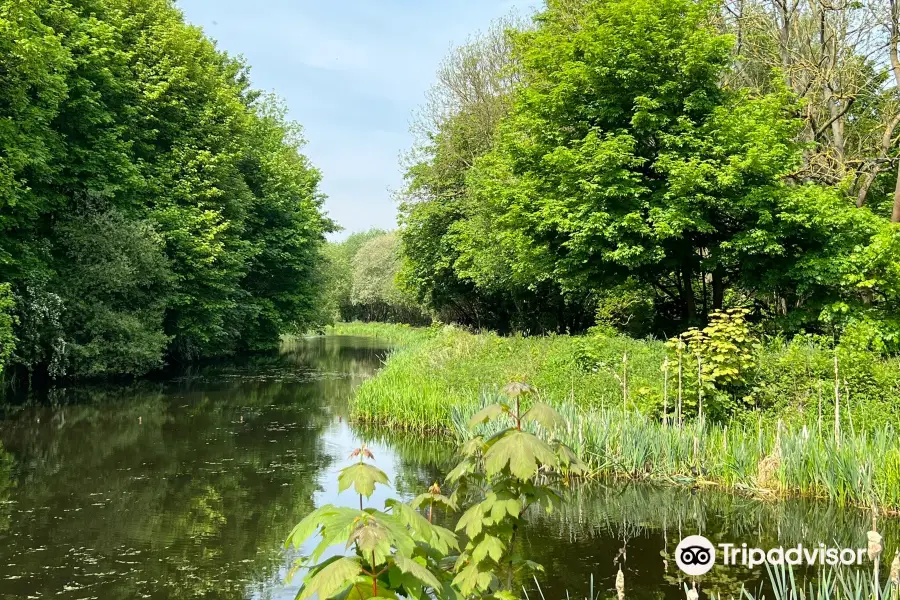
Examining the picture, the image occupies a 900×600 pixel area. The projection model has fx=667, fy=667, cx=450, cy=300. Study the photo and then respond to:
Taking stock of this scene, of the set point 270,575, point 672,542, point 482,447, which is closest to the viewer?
point 482,447

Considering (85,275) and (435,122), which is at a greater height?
(435,122)

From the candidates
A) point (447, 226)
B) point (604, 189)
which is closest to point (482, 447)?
point (604, 189)

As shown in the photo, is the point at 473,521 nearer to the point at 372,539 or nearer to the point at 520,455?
the point at 520,455

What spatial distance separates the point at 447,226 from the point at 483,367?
20.1m

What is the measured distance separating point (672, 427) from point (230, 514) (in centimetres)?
606

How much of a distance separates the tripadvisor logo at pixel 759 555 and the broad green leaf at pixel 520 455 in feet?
12.0

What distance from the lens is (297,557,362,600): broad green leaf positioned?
2203mm

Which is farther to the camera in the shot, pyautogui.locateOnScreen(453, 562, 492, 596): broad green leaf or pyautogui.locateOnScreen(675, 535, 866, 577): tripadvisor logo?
pyautogui.locateOnScreen(675, 535, 866, 577): tripadvisor logo

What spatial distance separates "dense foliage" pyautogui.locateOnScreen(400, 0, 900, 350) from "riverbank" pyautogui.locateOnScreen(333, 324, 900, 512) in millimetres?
3211

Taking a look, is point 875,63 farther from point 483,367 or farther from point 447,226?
point 447,226

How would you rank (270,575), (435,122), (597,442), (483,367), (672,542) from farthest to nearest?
(435,122) < (483,367) < (597,442) < (672,542) < (270,575)

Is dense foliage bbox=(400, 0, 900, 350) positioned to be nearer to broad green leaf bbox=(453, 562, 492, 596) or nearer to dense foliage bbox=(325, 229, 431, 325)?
broad green leaf bbox=(453, 562, 492, 596)

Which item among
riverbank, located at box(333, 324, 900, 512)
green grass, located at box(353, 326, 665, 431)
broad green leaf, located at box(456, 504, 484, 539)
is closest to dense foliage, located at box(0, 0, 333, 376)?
green grass, located at box(353, 326, 665, 431)

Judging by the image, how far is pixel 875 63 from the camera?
1909 cm
